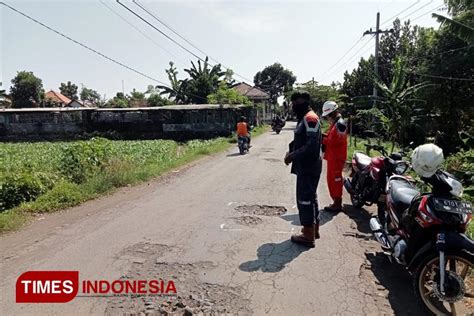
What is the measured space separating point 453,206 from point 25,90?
64881 mm

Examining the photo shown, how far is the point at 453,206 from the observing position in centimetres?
319

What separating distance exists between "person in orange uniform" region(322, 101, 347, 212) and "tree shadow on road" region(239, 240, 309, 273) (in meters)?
1.98

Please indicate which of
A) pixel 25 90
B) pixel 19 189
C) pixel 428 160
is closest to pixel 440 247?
pixel 428 160

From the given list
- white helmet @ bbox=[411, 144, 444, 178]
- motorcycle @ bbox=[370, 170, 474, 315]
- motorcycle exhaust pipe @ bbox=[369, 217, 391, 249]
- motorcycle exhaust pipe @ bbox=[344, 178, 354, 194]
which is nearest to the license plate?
motorcycle @ bbox=[370, 170, 474, 315]

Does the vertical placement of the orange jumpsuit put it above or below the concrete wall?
below

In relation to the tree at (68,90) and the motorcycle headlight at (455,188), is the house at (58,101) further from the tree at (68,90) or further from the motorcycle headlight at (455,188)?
the motorcycle headlight at (455,188)

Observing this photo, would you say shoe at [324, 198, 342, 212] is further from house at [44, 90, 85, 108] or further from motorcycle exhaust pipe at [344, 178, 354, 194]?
house at [44, 90, 85, 108]

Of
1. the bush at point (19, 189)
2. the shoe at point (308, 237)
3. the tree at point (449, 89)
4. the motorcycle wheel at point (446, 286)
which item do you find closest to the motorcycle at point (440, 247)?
the motorcycle wheel at point (446, 286)

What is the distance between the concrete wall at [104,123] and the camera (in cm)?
2764

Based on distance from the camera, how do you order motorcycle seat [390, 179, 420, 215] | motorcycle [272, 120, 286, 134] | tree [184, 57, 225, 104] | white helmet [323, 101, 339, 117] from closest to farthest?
1. motorcycle seat [390, 179, 420, 215]
2. white helmet [323, 101, 339, 117]
3. motorcycle [272, 120, 286, 134]
4. tree [184, 57, 225, 104]

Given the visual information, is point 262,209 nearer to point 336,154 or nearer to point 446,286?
point 336,154

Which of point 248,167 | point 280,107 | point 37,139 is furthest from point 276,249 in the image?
point 280,107

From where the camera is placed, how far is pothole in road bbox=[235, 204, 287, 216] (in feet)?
21.2

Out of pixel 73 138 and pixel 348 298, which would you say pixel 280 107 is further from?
pixel 348 298
